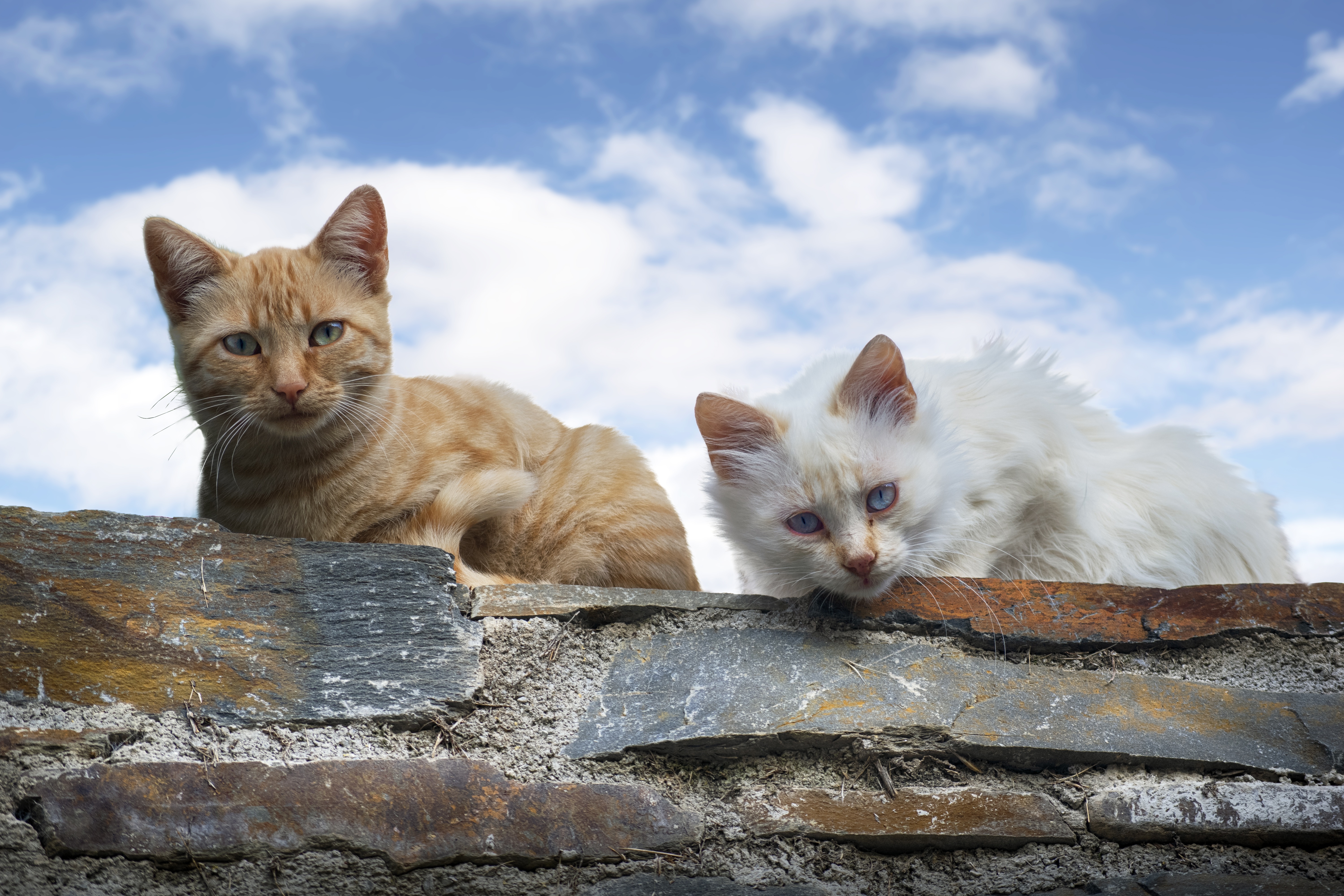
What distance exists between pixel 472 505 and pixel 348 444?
16.1 inches

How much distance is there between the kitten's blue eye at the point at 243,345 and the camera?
2639 mm

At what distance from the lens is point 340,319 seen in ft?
8.83

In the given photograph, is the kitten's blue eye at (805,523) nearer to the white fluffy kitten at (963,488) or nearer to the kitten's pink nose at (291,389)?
the white fluffy kitten at (963,488)

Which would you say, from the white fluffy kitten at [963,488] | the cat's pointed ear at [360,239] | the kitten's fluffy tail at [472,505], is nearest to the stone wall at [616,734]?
the white fluffy kitten at [963,488]

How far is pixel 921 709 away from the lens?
Answer: 2014mm

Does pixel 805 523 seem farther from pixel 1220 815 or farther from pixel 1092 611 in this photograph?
pixel 1220 815

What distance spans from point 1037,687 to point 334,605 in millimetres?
1524

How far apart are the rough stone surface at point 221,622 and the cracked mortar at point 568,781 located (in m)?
0.06

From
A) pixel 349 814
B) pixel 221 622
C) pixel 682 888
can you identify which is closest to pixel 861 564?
pixel 682 888

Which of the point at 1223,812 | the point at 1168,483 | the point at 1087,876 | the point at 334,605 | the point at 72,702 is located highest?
the point at 1168,483

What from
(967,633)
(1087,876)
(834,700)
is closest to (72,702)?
(834,700)

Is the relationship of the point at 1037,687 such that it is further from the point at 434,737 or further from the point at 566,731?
the point at 434,737

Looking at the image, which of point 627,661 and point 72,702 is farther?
point 627,661

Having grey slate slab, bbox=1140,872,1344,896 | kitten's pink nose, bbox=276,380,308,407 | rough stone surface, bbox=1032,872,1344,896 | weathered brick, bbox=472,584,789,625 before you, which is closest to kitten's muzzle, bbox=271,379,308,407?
kitten's pink nose, bbox=276,380,308,407
